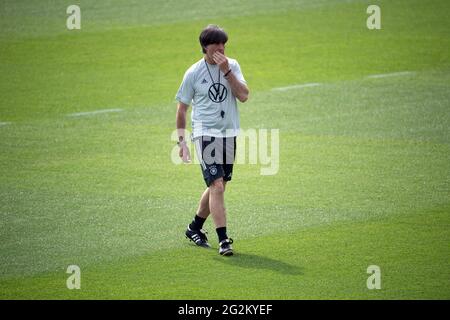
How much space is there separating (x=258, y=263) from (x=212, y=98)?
70.7 inches

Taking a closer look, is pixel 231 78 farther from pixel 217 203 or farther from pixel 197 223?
pixel 197 223

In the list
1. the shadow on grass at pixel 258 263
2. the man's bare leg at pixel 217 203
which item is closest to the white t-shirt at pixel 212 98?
the man's bare leg at pixel 217 203

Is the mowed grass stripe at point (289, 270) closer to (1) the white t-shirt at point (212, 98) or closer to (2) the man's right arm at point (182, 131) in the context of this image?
(2) the man's right arm at point (182, 131)

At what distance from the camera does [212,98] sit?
29.0 ft

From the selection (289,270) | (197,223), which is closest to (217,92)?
(197,223)

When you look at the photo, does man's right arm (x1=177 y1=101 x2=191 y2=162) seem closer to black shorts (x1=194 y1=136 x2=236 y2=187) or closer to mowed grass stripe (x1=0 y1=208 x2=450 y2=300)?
black shorts (x1=194 y1=136 x2=236 y2=187)

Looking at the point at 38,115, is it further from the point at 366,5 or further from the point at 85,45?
the point at 366,5

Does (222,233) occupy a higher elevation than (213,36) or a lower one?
lower

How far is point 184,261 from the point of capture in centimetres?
865

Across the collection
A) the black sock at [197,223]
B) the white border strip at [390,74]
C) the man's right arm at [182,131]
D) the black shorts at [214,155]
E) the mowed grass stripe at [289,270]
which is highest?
the white border strip at [390,74]

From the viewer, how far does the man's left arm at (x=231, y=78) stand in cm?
850
